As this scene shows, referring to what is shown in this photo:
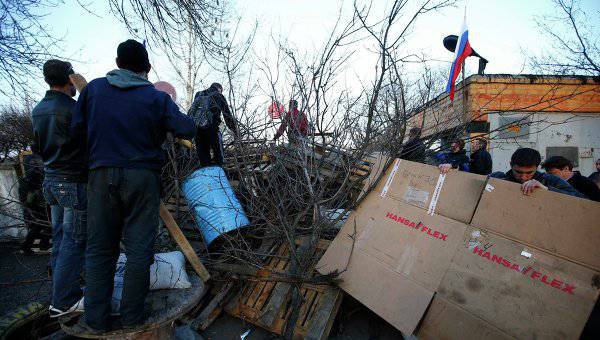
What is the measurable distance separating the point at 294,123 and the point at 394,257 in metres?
1.35

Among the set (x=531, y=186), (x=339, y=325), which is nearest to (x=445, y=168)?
(x=531, y=186)

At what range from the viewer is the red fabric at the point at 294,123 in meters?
2.38

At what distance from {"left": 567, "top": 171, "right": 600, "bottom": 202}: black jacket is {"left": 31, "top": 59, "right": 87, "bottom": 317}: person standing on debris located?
4.62m

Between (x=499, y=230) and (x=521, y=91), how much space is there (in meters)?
7.98

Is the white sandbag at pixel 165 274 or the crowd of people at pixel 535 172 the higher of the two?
the crowd of people at pixel 535 172

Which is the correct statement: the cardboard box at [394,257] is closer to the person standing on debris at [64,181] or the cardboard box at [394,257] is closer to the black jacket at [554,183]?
the black jacket at [554,183]

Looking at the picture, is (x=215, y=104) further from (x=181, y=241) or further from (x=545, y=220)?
(x=545, y=220)

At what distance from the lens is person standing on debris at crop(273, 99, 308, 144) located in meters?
2.38

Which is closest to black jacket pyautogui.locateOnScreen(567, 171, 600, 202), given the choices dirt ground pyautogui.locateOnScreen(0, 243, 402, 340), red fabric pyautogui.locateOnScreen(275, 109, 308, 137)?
dirt ground pyautogui.locateOnScreen(0, 243, 402, 340)

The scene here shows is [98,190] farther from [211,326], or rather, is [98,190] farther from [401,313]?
[401,313]

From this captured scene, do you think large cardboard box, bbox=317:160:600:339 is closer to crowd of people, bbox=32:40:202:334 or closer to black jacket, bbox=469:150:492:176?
crowd of people, bbox=32:40:202:334

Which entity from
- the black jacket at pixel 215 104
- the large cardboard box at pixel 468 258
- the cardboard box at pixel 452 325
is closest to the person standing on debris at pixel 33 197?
the black jacket at pixel 215 104

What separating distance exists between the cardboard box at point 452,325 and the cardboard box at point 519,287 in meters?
0.03

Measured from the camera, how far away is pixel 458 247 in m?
2.00
